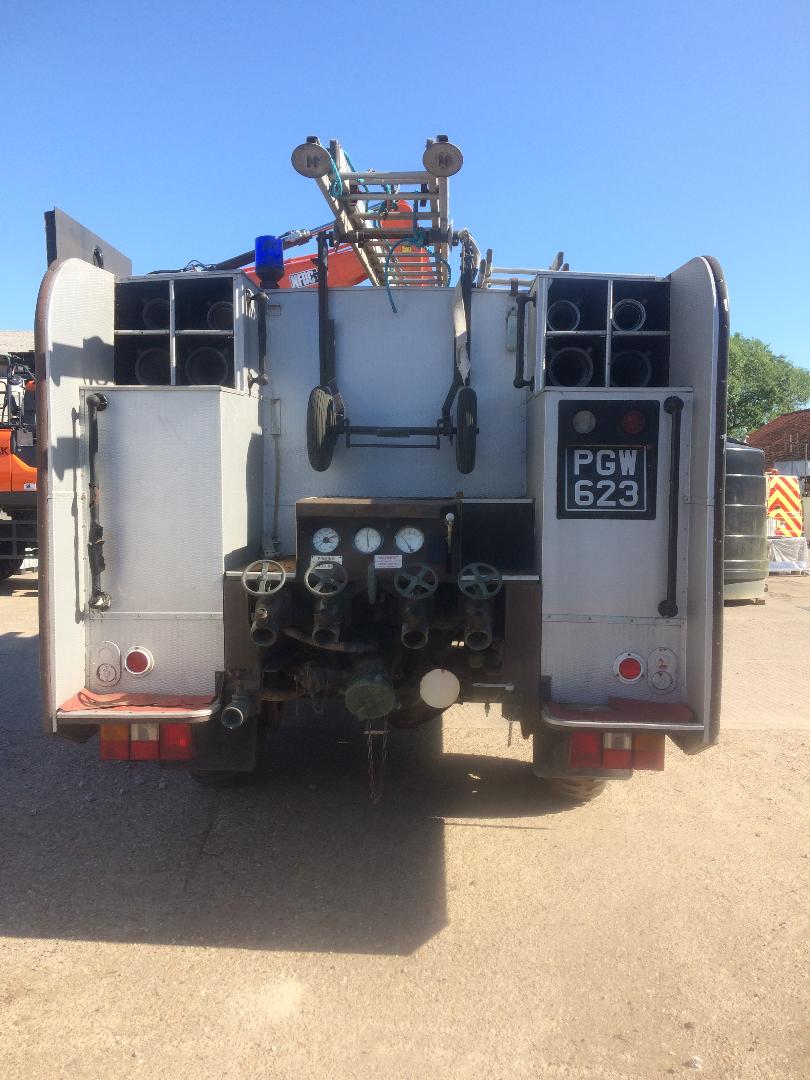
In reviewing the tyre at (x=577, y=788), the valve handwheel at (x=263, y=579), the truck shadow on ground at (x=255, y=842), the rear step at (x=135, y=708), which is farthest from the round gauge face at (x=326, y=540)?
the tyre at (x=577, y=788)

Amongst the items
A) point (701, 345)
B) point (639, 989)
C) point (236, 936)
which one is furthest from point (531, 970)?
point (701, 345)

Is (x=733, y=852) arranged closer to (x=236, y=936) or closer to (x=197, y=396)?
(x=236, y=936)

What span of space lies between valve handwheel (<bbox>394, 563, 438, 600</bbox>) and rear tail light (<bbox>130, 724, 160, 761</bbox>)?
4.16 feet

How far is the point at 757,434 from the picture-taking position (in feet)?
134

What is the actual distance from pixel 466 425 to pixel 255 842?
246 cm

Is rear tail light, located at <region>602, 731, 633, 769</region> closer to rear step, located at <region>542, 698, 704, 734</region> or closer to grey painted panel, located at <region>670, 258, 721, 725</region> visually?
rear step, located at <region>542, 698, 704, 734</region>

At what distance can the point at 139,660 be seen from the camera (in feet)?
11.6

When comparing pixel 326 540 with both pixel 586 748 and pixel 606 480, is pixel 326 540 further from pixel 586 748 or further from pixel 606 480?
pixel 586 748

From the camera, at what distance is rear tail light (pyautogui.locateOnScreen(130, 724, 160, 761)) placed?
11.0ft

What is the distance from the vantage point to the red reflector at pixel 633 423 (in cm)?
342

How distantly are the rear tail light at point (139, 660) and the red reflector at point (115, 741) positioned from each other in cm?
30

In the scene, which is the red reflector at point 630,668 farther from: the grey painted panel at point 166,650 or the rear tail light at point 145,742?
the rear tail light at point 145,742

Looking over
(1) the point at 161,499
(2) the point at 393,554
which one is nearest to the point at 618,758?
(2) the point at 393,554

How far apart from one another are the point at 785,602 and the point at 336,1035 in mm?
11436
